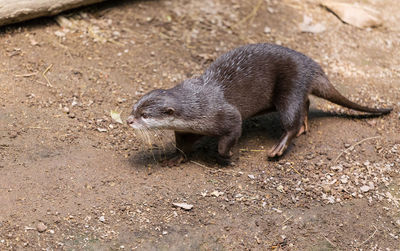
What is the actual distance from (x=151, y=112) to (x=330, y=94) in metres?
1.62

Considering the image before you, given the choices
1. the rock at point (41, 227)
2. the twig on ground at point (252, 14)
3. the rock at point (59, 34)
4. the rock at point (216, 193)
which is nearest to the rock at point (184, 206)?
the rock at point (216, 193)

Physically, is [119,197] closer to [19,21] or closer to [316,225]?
[316,225]

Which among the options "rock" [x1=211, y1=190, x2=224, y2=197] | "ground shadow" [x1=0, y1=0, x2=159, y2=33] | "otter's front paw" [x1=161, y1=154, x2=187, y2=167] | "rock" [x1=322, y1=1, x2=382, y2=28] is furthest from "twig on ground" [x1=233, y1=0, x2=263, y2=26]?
"rock" [x1=211, y1=190, x2=224, y2=197]

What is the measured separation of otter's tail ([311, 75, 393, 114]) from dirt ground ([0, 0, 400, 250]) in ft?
0.46

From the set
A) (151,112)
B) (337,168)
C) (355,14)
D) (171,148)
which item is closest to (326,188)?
(337,168)

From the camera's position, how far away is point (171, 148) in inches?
161

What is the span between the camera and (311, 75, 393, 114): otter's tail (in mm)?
4102

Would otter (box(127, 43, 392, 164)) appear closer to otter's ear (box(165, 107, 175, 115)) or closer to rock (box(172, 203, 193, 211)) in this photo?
otter's ear (box(165, 107, 175, 115))

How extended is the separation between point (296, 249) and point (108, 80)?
7.69 ft

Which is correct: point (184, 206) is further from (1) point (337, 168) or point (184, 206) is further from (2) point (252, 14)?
(2) point (252, 14)

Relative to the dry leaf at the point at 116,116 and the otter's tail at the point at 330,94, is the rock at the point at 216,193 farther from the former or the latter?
the otter's tail at the point at 330,94

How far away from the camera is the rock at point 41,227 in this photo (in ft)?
10.0

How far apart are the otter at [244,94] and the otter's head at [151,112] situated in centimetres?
9

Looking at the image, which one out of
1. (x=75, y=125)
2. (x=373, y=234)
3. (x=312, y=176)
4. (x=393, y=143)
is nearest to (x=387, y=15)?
(x=393, y=143)
